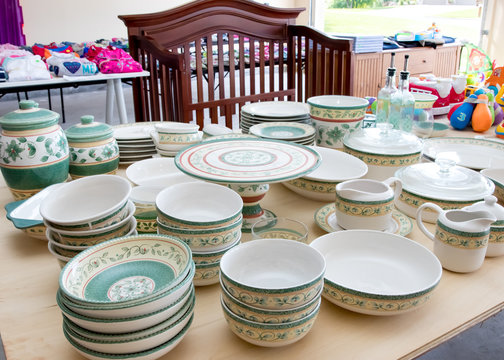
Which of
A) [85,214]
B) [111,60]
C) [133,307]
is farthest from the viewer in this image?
[111,60]

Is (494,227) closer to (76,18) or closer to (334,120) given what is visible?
(334,120)

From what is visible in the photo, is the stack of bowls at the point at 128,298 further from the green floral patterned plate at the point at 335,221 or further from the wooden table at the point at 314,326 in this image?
the green floral patterned plate at the point at 335,221

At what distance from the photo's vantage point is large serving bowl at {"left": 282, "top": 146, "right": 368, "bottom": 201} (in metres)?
1.05

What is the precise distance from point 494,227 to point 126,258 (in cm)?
62

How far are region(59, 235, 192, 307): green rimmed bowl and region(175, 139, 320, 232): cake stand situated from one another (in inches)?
7.9

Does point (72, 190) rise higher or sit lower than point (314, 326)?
higher

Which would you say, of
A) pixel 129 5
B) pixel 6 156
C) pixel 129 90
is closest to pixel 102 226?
pixel 6 156

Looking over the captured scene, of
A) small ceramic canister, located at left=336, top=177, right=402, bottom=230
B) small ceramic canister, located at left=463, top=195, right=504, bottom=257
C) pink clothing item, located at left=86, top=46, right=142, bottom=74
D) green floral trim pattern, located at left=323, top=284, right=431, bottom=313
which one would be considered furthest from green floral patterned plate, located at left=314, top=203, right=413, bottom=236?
pink clothing item, located at left=86, top=46, right=142, bottom=74

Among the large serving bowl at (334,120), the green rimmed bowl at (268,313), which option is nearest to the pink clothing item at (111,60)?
the large serving bowl at (334,120)

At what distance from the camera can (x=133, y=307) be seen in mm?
558

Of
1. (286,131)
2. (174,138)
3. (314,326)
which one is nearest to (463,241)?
(314,326)

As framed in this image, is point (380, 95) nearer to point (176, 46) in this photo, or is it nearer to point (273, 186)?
point (273, 186)

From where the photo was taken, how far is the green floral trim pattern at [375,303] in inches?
26.1

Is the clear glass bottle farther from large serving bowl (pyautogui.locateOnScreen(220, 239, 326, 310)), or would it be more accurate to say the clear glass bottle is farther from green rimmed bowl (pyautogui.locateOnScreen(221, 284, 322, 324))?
green rimmed bowl (pyautogui.locateOnScreen(221, 284, 322, 324))
